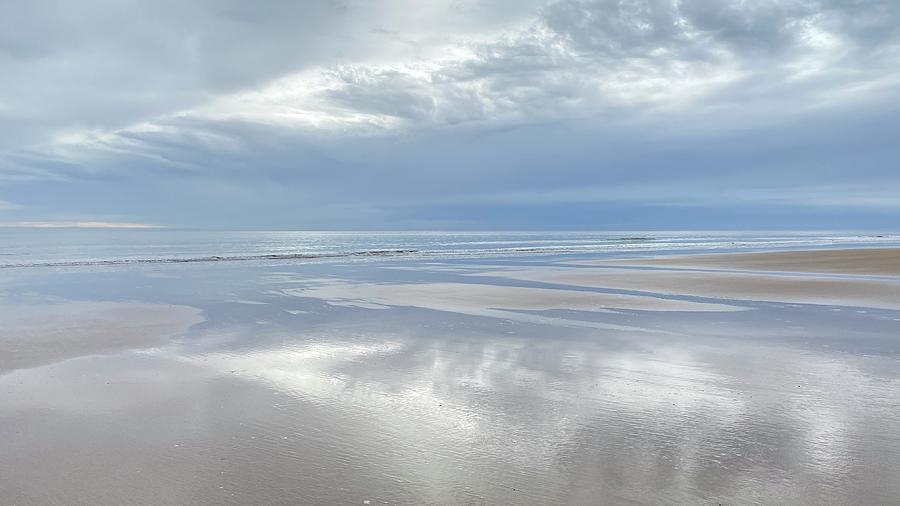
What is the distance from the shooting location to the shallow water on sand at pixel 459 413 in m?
4.42

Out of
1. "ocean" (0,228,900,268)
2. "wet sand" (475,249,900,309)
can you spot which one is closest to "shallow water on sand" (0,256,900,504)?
"wet sand" (475,249,900,309)

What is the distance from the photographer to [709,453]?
16.4ft

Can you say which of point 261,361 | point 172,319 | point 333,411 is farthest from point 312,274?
point 333,411

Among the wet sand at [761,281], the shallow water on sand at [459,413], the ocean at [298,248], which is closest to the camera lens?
the shallow water on sand at [459,413]

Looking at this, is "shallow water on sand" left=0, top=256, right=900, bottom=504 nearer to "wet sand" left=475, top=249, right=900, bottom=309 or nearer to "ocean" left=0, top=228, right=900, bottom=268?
"wet sand" left=475, top=249, right=900, bottom=309

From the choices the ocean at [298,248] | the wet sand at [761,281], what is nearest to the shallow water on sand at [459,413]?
the wet sand at [761,281]

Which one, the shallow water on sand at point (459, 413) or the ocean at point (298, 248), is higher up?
the ocean at point (298, 248)

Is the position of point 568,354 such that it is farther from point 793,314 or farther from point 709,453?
point 793,314

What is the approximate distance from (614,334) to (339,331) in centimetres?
534

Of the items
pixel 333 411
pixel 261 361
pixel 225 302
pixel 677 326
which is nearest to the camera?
pixel 333 411

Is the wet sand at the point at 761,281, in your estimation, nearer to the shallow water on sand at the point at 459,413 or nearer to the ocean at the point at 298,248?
the shallow water on sand at the point at 459,413

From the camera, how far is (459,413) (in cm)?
612

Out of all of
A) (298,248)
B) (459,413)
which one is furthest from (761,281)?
(298,248)

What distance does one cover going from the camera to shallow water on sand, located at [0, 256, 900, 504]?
4418 millimetres
